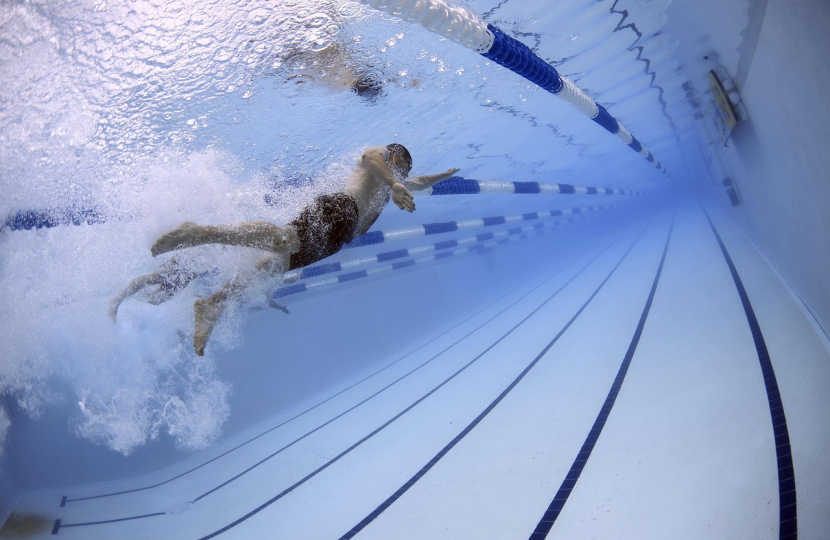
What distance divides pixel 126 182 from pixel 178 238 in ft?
11.0

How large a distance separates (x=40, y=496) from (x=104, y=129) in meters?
4.33

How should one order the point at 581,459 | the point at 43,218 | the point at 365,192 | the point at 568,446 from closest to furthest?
the point at 581,459, the point at 568,446, the point at 365,192, the point at 43,218

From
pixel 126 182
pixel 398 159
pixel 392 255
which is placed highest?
pixel 126 182

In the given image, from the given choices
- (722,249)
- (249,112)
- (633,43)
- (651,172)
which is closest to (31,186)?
(249,112)

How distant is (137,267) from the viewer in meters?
5.55

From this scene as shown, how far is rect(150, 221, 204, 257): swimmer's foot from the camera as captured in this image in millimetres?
2320

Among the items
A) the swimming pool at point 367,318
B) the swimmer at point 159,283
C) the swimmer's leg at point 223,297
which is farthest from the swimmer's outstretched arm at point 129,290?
the swimmer's leg at point 223,297

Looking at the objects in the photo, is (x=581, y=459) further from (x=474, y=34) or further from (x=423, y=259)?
(x=423, y=259)

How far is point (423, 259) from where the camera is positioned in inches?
409

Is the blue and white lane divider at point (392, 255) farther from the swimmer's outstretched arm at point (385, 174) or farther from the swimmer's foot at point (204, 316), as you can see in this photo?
the swimmer's outstretched arm at point (385, 174)

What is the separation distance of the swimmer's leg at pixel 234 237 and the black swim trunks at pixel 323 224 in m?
→ 0.07

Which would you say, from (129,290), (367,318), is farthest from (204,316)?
(367,318)

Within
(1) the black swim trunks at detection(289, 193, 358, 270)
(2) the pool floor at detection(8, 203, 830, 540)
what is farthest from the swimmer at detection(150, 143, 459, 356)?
(2) the pool floor at detection(8, 203, 830, 540)

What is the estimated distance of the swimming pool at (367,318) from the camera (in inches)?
84.4
